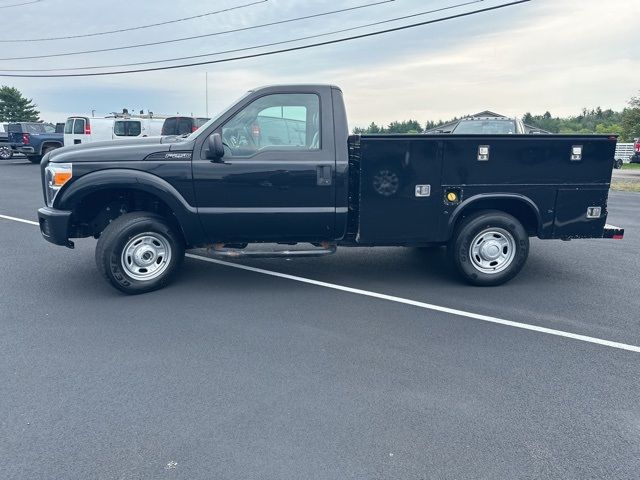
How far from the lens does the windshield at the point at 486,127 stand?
11.2 m

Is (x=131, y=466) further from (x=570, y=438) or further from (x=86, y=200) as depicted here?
(x=86, y=200)

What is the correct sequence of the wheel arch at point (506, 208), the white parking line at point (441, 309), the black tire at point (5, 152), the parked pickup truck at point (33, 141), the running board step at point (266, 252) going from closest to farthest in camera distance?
the white parking line at point (441, 309), the running board step at point (266, 252), the wheel arch at point (506, 208), the parked pickup truck at point (33, 141), the black tire at point (5, 152)

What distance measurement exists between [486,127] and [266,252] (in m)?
8.15

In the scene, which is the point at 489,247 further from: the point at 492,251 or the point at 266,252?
the point at 266,252

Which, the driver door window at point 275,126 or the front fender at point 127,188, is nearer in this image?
A: the front fender at point 127,188

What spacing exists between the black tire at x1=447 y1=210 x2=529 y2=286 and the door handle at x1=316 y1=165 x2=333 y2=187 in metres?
1.56

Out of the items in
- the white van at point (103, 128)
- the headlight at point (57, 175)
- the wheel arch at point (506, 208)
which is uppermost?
the white van at point (103, 128)

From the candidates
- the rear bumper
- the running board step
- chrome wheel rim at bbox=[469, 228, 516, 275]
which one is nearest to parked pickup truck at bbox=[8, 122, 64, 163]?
the running board step

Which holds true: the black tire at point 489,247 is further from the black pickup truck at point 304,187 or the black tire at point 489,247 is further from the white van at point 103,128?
the white van at point 103,128

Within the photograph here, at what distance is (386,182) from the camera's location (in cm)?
531

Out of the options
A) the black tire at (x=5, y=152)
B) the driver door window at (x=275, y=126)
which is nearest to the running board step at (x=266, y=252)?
the driver door window at (x=275, y=126)

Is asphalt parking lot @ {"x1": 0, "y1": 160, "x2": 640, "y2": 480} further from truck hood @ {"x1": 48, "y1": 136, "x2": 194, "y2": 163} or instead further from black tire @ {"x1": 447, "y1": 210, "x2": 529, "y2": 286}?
truck hood @ {"x1": 48, "y1": 136, "x2": 194, "y2": 163}

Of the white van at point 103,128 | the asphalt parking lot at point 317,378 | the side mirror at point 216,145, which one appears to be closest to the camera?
the asphalt parking lot at point 317,378

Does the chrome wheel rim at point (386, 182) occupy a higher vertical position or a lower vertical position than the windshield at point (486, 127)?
lower
